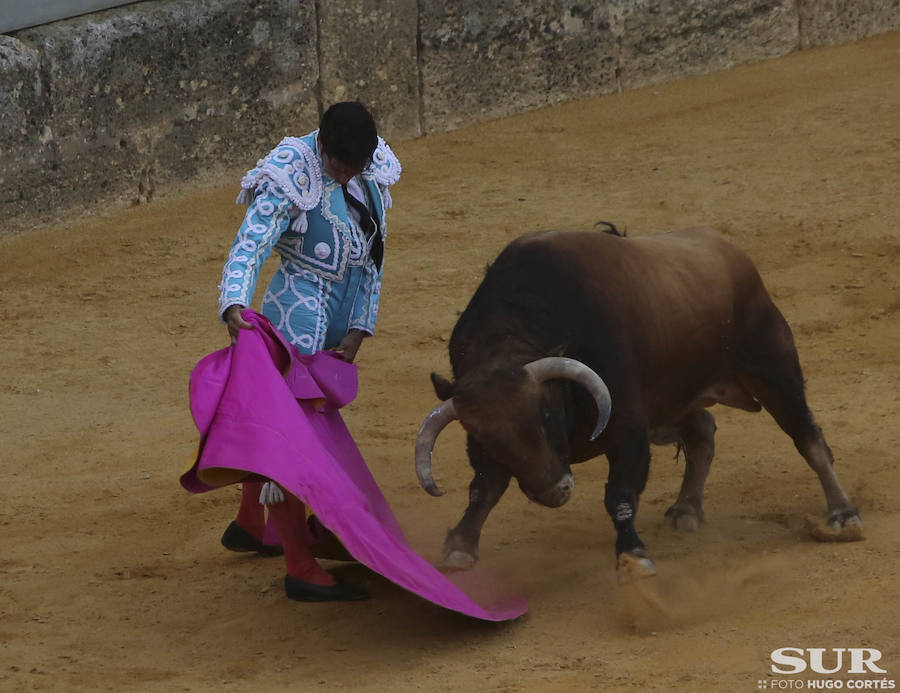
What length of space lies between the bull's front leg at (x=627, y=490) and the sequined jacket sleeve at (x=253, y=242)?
129 cm

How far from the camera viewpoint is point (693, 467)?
5.93 m

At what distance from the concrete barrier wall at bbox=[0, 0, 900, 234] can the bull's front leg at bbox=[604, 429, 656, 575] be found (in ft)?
17.3

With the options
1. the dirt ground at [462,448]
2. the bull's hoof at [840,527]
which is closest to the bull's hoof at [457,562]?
the dirt ground at [462,448]

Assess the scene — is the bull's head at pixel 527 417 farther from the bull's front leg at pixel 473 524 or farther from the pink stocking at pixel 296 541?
the pink stocking at pixel 296 541

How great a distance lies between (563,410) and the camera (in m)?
5.01

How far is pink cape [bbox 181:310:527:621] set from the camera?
4.81 meters

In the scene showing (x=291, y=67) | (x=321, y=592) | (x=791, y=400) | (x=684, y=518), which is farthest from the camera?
(x=291, y=67)

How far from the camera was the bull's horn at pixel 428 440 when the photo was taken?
16.4 feet

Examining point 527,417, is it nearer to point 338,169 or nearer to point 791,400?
point 338,169

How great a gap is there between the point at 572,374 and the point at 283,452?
2.99ft

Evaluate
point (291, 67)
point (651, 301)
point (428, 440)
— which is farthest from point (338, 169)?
point (291, 67)

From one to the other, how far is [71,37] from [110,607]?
4898 mm

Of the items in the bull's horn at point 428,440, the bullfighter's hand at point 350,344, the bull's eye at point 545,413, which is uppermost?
the bullfighter's hand at point 350,344

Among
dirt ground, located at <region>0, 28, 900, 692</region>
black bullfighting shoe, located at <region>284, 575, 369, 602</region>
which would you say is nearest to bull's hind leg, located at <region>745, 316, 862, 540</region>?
dirt ground, located at <region>0, 28, 900, 692</region>
